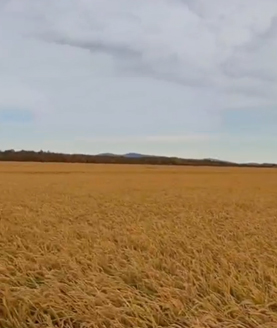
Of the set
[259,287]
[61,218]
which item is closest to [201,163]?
[61,218]

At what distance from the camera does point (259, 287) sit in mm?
4484

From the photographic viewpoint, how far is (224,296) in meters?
4.20

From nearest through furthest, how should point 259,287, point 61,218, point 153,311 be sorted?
point 153,311 → point 259,287 → point 61,218

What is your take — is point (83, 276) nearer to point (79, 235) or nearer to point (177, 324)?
point (177, 324)

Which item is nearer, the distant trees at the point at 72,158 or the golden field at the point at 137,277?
the golden field at the point at 137,277

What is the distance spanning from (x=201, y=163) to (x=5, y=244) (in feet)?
270

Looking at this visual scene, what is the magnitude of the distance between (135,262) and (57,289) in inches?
48.1

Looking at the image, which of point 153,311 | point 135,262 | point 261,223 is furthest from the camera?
point 261,223

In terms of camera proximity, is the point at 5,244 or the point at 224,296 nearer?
the point at 224,296

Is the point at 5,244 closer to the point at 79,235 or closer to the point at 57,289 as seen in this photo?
the point at 79,235

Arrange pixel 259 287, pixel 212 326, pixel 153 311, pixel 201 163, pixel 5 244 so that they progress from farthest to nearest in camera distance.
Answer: pixel 201 163
pixel 5 244
pixel 259 287
pixel 153 311
pixel 212 326

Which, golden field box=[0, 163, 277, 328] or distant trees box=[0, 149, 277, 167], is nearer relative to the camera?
golden field box=[0, 163, 277, 328]

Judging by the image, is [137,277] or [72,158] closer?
A: [137,277]

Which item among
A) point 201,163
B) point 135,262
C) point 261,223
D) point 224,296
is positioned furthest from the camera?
point 201,163
